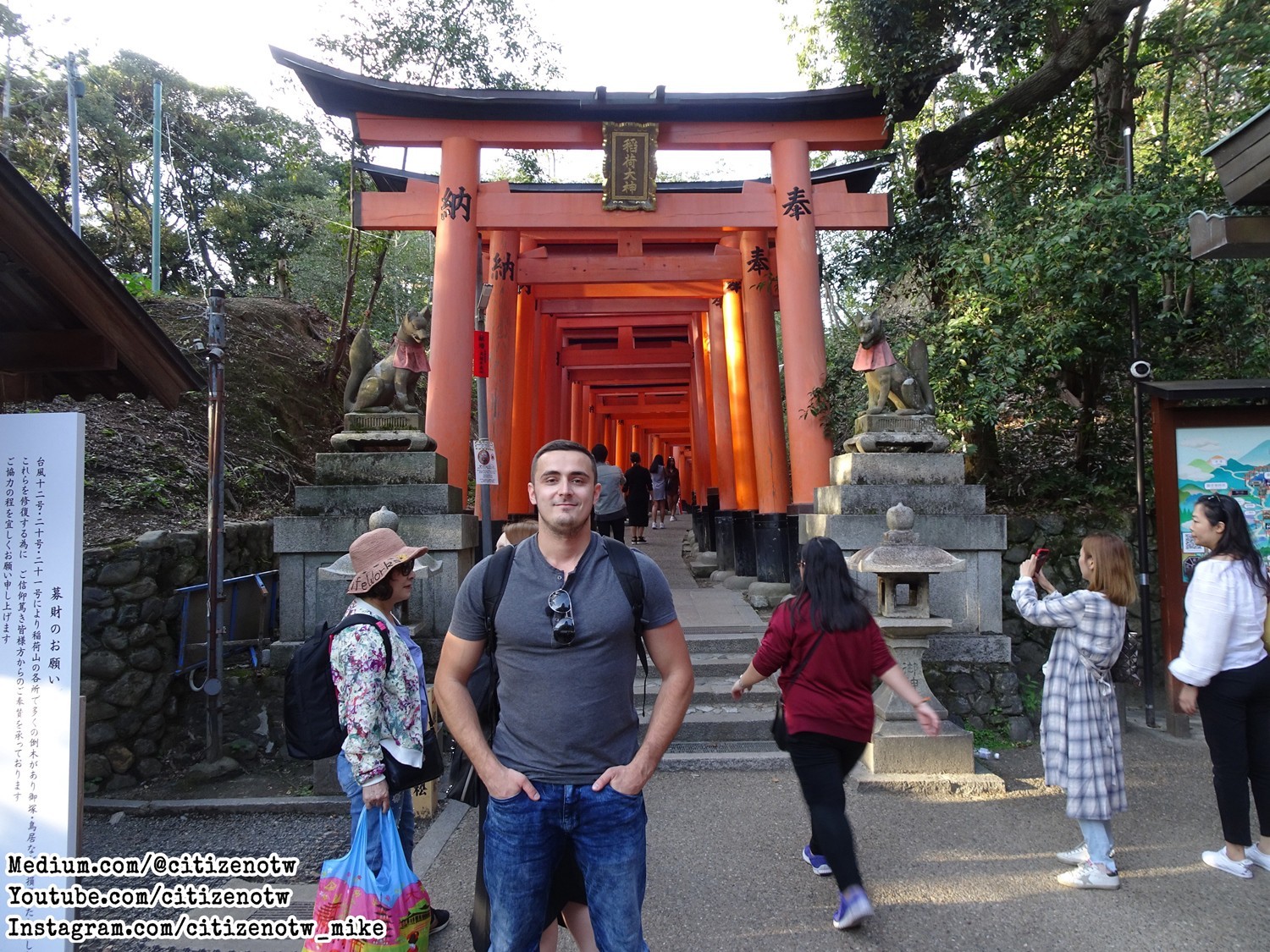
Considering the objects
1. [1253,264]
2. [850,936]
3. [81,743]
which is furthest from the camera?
[1253,264]

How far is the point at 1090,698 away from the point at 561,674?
2644 millimetres

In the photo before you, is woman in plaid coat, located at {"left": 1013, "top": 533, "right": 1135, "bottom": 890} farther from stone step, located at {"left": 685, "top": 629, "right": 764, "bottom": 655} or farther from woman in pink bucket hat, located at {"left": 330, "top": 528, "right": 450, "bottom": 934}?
stone step, located at {"left": 685, "top": 629, "right": 764, "bottom": 655}

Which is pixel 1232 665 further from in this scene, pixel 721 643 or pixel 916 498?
pixel 721 643

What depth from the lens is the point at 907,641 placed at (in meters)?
5.12

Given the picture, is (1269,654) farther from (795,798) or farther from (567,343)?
(567,343)

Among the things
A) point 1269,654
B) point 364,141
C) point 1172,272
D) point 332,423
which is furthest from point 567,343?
point 1269,654

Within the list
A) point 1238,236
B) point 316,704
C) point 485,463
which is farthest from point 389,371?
point 1238,236

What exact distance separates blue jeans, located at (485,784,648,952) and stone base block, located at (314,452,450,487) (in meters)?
4.92

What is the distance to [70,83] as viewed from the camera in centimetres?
1502

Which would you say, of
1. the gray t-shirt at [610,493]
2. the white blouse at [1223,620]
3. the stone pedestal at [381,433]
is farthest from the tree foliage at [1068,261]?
the stone pedestal at [381,433]

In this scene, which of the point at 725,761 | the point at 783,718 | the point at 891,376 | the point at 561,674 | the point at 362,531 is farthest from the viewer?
the point at 891,376

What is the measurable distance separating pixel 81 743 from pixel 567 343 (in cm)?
1552

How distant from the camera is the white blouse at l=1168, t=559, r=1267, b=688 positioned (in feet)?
11.5

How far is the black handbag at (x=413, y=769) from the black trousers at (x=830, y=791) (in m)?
1.33
